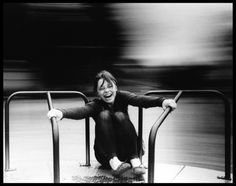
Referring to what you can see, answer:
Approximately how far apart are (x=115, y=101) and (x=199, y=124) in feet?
9.18

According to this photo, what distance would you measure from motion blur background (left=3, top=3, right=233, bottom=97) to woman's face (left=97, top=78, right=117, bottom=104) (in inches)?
133

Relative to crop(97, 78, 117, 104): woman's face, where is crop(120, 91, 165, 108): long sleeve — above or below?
below

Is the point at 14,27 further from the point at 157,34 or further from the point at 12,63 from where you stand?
the point at 157,34

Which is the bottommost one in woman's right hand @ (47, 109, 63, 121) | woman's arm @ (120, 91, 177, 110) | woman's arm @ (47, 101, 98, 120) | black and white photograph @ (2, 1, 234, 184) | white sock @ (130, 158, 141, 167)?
white sock @ (130, 158, 141, 167)

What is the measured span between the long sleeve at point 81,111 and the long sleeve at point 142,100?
229 millimetres

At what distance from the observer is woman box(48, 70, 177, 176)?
93.1 inches

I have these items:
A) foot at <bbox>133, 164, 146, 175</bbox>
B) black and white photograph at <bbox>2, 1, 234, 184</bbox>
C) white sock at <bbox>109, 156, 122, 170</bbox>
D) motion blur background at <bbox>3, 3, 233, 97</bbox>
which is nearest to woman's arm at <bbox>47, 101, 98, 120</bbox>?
white sock at <bbox>109, 156, 122, 170</bbox>

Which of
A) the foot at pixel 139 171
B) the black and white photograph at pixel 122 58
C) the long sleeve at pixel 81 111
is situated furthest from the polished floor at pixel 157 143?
the long sleeve at pixel 81 111

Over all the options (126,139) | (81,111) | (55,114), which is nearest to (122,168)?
(126,139)

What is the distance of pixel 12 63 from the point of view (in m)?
6.28

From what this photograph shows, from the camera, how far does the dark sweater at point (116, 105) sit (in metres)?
2.40

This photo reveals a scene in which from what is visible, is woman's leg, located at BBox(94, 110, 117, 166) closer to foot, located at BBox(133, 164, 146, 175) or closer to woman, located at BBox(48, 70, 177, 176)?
woman, located at BBox(48, 70, 177, 176)

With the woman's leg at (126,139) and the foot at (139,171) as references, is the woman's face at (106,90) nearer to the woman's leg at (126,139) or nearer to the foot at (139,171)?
the woman's leg at (126,139)

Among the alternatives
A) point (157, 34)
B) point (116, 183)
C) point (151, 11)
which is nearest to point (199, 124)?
point (157, 34)
